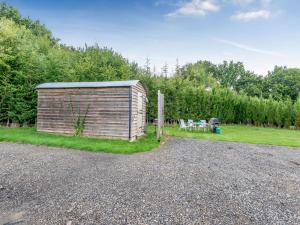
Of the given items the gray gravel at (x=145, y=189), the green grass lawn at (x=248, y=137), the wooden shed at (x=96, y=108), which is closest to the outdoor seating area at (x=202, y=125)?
the green grass lawn at (x=248, y=137)

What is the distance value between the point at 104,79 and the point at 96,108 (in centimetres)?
688

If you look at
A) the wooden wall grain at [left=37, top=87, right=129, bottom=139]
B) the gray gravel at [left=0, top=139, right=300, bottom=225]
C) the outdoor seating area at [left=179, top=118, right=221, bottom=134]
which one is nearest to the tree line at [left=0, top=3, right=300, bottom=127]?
the outdoor seating area at [left=179, top=118, right=221, bottom=134]

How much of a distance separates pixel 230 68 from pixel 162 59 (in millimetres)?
25816

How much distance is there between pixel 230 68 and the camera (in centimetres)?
4484

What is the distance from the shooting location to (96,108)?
9.64 m

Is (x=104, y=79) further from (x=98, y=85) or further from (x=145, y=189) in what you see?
(x=145, y=189)

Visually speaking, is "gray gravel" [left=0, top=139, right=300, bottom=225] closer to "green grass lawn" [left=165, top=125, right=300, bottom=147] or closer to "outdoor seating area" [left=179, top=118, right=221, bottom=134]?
"green grass lawn" [left=165, top=125, right=300, bottom=147]

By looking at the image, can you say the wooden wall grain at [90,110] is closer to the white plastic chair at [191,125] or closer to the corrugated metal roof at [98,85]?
the corrugated metal roof at [98,85]

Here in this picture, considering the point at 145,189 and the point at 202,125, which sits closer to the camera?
the point at 145,189

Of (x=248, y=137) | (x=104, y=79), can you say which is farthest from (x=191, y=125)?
(x=104, y=79)

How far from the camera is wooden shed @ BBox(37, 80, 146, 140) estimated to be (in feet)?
29.9

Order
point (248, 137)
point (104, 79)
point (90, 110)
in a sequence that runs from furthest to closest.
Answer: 1. point (104, 79)
2. point (248, 137)
3. point (90, 110)

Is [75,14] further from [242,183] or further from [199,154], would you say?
[242,183]

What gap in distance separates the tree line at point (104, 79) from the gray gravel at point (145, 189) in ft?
24.0
